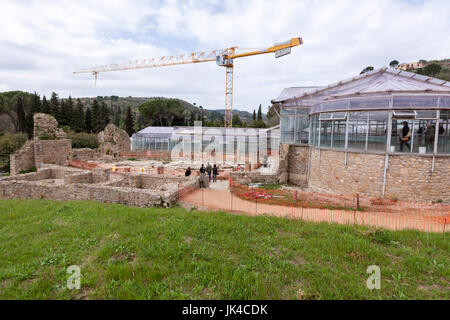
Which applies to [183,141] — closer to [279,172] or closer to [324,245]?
[279,172]

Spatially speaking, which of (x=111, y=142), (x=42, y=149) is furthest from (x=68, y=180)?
(x=111, y=142)

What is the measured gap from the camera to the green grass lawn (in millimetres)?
Answer: 3791

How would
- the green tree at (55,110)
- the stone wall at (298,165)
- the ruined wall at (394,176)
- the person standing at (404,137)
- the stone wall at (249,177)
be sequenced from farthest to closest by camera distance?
1. the green tree at (55,110)
2. the stone wall at (298,165)
3. the stone wall at (249,177)
4. the person standing at (404,137)
5. the ruined wall at (394,176)

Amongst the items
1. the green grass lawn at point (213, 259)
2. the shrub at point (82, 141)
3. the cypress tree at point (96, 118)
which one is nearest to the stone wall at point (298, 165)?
the green grass lawn at point (213, 259)

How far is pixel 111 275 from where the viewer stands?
4.15 meters

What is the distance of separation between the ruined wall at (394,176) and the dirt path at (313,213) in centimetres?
253

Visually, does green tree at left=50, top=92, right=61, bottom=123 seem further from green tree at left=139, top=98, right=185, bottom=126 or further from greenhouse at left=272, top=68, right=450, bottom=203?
greenhouse at left=272, top=68, right=450, bottom=203

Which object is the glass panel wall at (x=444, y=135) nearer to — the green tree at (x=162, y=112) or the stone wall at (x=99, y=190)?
the stone wall at (x=99, y=190)

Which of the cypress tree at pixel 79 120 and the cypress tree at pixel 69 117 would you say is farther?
the cypress tree at pixel 79 120

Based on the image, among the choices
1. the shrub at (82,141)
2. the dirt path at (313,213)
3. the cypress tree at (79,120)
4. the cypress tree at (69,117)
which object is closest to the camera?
the dirt path at (313,213)

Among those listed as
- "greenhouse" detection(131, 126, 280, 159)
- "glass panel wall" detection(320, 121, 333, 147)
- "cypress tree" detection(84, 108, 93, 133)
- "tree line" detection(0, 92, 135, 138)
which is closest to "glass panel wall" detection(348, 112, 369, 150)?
"glass panel wall" detection(320, 121, 333, 147)

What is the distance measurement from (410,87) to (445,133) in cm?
270

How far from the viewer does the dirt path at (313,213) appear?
820 centimetres

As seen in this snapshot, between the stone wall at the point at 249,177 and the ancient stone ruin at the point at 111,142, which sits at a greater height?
the ancient stone ruin at the point at 111,142
